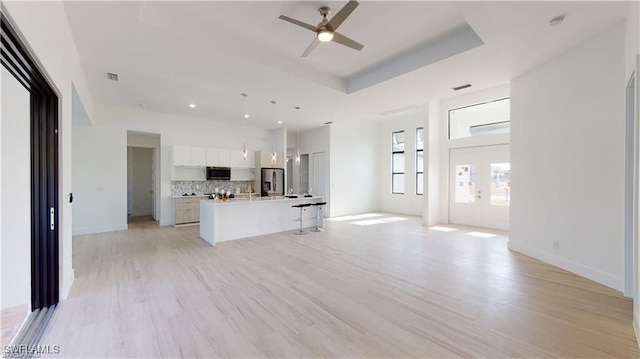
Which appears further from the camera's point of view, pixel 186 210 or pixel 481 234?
pixel 186 210

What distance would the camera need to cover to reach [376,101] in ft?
19.6

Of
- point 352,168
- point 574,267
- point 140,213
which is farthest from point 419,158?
point 140,213

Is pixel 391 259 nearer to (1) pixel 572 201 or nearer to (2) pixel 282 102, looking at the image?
(1) pixel 572 201

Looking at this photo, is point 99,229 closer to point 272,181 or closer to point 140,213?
point 140,213

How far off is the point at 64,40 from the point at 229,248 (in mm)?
3693

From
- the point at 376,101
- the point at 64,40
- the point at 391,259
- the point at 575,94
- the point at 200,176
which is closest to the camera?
the point at 64,40

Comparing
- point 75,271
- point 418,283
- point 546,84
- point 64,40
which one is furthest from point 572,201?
point 75,271

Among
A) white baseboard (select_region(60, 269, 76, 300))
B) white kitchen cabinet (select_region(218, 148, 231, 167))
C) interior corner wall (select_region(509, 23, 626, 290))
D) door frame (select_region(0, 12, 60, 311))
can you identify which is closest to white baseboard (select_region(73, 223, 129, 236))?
white kitchen cabinet (select_region(218, 148, 231, 167))

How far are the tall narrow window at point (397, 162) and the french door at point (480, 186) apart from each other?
Answer: 213 centimetres

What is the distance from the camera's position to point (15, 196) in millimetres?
2490

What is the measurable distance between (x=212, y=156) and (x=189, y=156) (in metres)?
0.62

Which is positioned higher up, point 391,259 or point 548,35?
point 548,35

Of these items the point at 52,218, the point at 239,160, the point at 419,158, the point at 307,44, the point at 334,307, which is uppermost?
the point at 307,44

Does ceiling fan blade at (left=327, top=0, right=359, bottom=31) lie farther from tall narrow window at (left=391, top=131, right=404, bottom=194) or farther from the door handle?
tall narrow window at (left=391, top=131, right=404, bottom=194)
